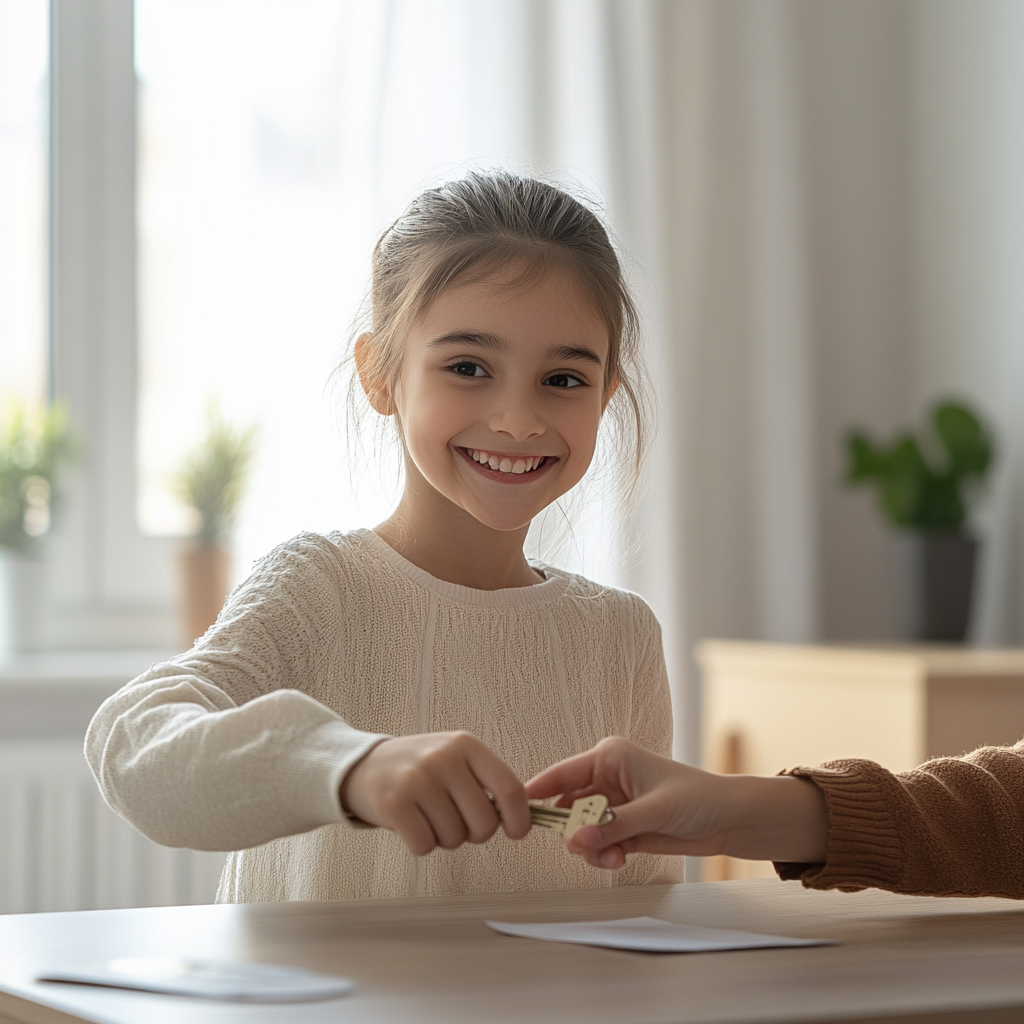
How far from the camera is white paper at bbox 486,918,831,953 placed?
2.04 ft

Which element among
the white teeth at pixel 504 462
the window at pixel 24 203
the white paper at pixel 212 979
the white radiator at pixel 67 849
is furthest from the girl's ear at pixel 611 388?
the window at pixel 24 203

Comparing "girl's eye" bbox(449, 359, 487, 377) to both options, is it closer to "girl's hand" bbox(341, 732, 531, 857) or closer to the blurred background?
"girl's hand" bbox(341, 732, 531, 857)

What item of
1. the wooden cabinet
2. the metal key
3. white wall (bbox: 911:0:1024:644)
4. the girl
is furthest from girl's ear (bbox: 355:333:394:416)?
white wall (bbox: 911:0:1024:644)

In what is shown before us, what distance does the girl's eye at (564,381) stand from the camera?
1.08 m

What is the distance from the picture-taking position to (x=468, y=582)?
3.83ft

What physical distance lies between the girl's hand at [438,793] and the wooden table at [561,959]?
51mm

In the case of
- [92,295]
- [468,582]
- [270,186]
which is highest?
[270,186]

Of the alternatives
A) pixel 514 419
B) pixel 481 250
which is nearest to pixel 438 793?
pixel 514 419

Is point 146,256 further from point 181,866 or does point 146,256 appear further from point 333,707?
point 333,707

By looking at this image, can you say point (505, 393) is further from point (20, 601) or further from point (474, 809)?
point (20, 601)

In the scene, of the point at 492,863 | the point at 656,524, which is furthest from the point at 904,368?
the point at 492,863

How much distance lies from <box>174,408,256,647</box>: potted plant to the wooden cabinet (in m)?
0.86

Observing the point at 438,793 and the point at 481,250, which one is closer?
the point at 438,793

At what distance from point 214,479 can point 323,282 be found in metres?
0.40
